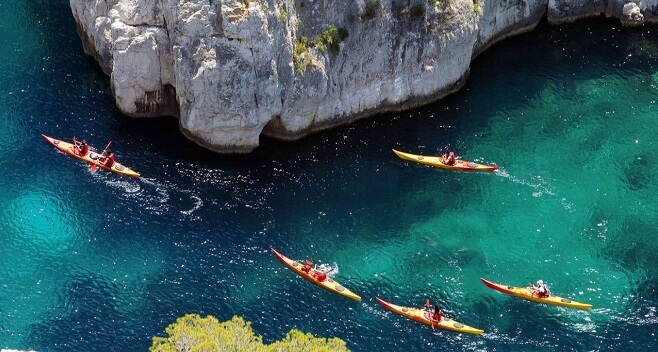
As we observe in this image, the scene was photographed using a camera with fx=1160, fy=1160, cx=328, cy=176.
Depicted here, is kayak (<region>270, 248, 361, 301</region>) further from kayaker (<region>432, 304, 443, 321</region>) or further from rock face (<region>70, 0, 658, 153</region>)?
rock face (<region>70, 0, 658, 153</region>)

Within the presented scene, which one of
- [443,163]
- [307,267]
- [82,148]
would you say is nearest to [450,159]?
[443,163]

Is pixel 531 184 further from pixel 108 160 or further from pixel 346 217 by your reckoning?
pixel 108 160

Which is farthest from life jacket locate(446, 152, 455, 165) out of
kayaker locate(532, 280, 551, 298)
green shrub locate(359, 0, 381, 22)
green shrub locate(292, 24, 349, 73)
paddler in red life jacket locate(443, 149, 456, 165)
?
kayaker locate(532, 280, 551, 298)

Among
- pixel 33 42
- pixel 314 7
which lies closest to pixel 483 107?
pixel 314 7

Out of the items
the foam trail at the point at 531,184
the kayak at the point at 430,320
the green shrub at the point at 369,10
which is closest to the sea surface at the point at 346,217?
the foam trail at the point at 531,184

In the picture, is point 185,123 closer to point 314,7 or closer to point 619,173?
point 314,7

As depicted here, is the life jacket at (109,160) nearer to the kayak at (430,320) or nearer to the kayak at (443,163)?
the kayak at (443,163)
